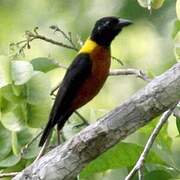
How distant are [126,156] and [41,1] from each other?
3.13m

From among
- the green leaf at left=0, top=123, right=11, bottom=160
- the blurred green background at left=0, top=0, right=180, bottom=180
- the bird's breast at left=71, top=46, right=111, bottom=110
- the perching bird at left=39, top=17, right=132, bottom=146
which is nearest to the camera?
the green leaf at left=0, top=123, right=11, bottom=160

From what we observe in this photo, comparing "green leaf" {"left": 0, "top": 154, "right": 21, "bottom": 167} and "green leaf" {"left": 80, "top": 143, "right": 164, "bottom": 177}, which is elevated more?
"green leaf" {"left": 0, "top": 154, "right": 21, "bottom": 167}

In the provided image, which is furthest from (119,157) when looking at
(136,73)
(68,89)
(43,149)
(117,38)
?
(117,38)

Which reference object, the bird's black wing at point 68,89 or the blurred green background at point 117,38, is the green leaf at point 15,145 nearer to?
the bird's black wing at point 68,89

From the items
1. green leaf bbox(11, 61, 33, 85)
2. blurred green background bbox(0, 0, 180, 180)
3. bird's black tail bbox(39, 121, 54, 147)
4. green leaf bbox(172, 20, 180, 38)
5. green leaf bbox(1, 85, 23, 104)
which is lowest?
blurred green background bbox(0, 0, 180, 180)

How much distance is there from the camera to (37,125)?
2109mm

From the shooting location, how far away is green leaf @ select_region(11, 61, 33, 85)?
2045 millimetres

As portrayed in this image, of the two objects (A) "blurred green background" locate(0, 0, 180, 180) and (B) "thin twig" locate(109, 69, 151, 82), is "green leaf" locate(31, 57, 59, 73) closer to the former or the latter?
(B) "thin twig" locate(109, 69, 151, 82)

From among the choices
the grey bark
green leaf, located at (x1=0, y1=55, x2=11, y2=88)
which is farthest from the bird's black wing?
the grey bark

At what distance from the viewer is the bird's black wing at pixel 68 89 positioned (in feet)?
7.58

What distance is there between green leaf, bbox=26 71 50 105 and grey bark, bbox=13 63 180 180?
0.83 ft

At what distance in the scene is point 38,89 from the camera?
2070mm

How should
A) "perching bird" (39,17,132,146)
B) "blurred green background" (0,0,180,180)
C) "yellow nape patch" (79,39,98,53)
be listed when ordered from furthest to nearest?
"blurred green background" (0,0,180,180) < "yellow nape patch" (79,39,98,53) < "perching bird" (39,17,132,146)

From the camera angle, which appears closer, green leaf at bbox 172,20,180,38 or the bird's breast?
green leaf at bbox 172,20,180,38
